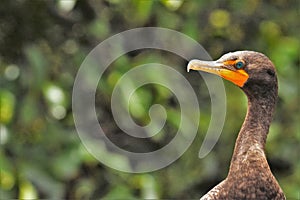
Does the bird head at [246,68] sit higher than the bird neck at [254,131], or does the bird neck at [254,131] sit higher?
the bird head at [246,68]

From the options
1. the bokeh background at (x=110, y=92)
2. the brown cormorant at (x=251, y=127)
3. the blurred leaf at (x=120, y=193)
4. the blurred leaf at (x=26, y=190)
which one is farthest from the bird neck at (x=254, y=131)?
the blurred leaf at (x=120, y=193)

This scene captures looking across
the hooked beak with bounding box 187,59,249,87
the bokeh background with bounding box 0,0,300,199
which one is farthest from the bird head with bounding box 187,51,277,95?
the bokeh background with bounding box 0,0,300,199

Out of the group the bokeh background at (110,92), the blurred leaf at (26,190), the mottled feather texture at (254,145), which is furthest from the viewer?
the bokeh background at (110,92)

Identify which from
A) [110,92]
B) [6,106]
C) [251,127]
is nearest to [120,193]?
[110,92]

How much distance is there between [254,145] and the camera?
258cm

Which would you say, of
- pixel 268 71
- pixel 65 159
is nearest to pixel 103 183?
pixel 65 159

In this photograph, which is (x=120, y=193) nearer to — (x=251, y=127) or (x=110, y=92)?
A: (x=110, y=92)

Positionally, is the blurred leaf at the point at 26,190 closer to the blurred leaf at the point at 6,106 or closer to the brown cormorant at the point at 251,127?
Answer: the blurred leaf at the point at 6,106

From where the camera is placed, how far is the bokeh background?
3.87 metres

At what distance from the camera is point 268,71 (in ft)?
8.42

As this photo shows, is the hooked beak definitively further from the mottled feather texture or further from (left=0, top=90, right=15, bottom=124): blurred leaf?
(left=0, top=90, right=15, bottom=124): blurred leaf

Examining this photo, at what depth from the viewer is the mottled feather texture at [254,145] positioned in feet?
8.23

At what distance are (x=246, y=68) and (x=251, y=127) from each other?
0.50ft

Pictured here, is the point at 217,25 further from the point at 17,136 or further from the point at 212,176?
the point at 17,136
